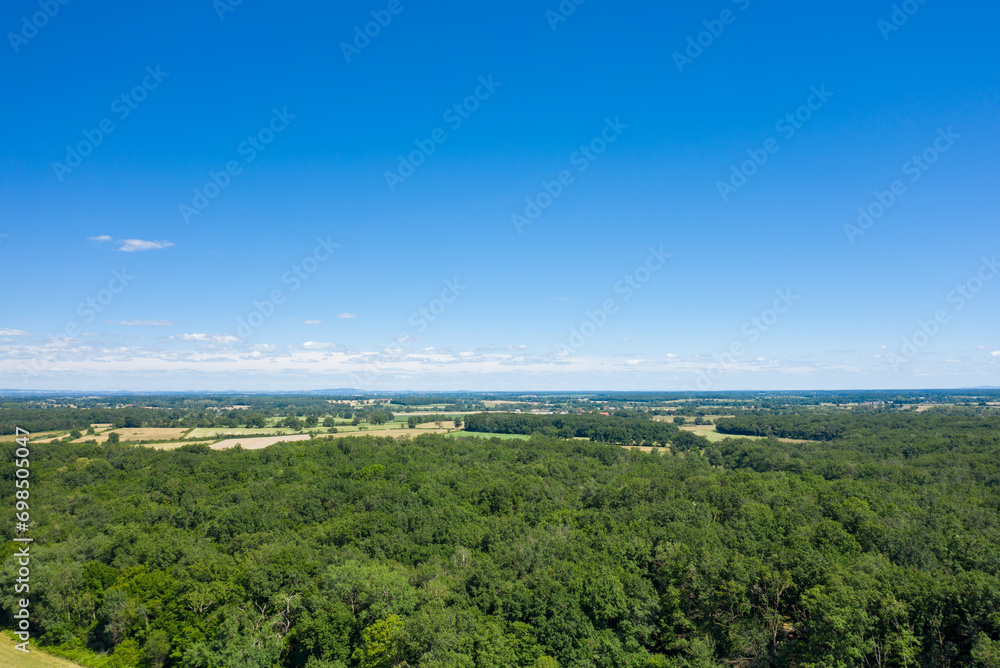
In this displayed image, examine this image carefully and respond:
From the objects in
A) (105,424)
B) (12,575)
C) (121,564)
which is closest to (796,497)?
(121,564)

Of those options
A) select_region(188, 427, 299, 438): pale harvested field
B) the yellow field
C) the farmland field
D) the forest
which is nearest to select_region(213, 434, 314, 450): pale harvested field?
select_region(188, 427, 299, 438): pale harvested field

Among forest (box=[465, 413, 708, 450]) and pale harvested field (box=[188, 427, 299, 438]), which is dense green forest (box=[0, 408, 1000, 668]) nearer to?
pale harvested field (box=[188, 427, 299, 438])

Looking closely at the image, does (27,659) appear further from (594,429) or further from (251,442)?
(594,429)

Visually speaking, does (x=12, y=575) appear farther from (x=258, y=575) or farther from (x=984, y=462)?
(x=984, y=462)

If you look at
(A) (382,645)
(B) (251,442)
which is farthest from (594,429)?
(A) (382,645)

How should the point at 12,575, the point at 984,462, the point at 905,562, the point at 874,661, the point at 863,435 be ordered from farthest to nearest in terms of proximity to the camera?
the point at 863,435, the point at 984,462, the point at 12,575, the point at 905,562, the point at 874,661
